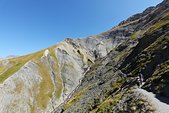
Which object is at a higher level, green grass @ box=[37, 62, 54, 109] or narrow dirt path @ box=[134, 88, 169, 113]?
green grass @ box=[37, 62, 54, 109]

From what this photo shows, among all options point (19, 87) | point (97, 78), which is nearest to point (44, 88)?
point (19, 87)

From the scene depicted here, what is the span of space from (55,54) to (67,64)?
1348 centimetres

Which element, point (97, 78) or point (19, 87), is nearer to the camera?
point (97, 78)

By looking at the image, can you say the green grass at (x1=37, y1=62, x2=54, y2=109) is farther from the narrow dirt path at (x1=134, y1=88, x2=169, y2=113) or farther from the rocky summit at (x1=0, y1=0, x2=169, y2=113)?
the narrow dirt path at (x1=134, y1=88, x2=169, y2=113)

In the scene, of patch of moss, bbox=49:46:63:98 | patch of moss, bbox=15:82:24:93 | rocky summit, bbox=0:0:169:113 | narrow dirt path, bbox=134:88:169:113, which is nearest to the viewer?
narrow dirt path, bbox=134:88:169:113

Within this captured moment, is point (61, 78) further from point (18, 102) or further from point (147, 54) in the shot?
point (147, 54)

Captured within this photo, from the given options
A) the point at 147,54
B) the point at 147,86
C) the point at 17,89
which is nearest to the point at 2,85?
the point at 17,89

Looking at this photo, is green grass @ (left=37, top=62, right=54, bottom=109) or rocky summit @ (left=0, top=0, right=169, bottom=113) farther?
green grass @ (left=37, top=62, right=54, bottom=109)

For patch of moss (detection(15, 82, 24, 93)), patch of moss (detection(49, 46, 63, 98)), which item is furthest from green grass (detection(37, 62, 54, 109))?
patch of moss (detection(15, 82, 24, 93))

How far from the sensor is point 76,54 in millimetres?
177625

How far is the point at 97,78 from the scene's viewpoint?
91438mm

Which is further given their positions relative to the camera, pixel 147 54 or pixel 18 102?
pixel 18 102

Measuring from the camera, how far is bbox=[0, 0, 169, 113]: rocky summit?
132 feet

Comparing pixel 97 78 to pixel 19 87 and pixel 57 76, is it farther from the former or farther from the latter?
pixel 57 76
